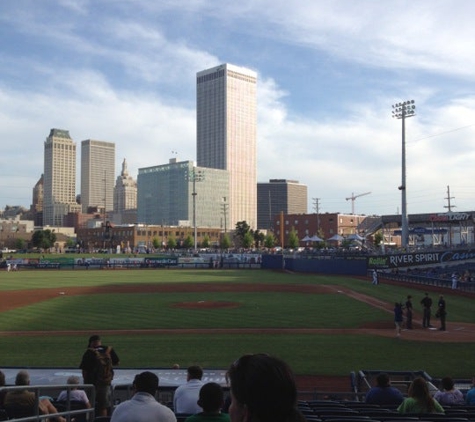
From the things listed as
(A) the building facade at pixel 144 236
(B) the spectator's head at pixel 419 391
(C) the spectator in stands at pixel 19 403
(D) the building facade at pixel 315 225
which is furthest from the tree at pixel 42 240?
(B) the spectator's head at pixel 419 391

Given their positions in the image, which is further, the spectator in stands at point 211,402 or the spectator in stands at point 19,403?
the spectator in stands at point 19,403

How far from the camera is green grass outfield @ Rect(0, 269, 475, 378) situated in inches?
755

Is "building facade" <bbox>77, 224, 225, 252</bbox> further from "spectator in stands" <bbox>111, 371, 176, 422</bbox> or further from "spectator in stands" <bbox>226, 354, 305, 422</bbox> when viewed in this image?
"spectator in stands" <bbox>226, 354, 305, 422</bbox>

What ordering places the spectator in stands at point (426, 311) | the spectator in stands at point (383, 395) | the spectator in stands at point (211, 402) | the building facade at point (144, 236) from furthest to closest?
the building facade at point (144, 236), the spectator in stands at point (426, 311), the spectator in stands at point (383, 395), the spectator in stands at point (211, 402)

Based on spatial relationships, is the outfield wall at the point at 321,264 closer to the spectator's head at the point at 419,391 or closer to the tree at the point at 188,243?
the spectator's head at the point at 419,391

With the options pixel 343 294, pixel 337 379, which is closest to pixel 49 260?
pixel 343 294

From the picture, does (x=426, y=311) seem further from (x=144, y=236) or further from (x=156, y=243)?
(x=144, y=236)

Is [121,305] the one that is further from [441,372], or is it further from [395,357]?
[441,372]

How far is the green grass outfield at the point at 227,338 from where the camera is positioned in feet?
62.9

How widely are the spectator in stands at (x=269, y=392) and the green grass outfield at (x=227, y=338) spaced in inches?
607

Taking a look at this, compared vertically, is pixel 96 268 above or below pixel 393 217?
below

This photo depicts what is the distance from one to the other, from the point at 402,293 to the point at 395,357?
2565 cm

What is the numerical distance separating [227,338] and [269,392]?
21394mm

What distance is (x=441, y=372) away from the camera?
17.7m
